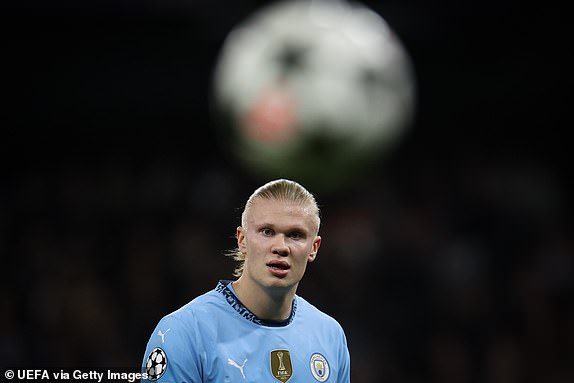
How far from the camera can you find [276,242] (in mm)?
3391

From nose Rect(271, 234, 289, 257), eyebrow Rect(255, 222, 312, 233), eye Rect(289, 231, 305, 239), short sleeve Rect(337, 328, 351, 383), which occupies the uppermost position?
eyebrow Rect(255, 222, 312, 233)

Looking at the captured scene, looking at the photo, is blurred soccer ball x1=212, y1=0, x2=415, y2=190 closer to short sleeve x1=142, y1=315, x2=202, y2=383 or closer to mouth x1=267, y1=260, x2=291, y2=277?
mouth x1=267, y1=260, x2=291, y2=277

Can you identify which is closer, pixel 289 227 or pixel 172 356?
pixel 172 356

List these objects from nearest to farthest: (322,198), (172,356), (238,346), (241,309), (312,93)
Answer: (172,356), (238,346), (241,309), (312,93), (322,198)

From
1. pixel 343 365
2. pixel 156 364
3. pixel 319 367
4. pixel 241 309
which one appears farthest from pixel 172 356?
pixel 343 365

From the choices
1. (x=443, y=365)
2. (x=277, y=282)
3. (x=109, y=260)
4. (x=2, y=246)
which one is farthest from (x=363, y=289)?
(x=277, y=282)

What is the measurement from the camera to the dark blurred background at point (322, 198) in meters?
7.58

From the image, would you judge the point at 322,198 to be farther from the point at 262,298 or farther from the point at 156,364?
the point at 156,364

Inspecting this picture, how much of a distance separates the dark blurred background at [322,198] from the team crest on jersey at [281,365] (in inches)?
151

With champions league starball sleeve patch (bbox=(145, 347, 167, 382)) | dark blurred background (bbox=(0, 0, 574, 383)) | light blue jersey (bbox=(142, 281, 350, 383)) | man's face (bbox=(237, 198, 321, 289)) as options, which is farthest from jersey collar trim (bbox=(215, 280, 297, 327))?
dark blurred background (bbox=(0, 0, 574, 383))

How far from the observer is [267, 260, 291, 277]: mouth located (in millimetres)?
3387

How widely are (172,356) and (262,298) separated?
1.47ft

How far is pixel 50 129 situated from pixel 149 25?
1618 millimetres

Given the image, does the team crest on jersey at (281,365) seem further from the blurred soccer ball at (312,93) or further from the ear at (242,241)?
the blurred soccer ball at (312,93)
